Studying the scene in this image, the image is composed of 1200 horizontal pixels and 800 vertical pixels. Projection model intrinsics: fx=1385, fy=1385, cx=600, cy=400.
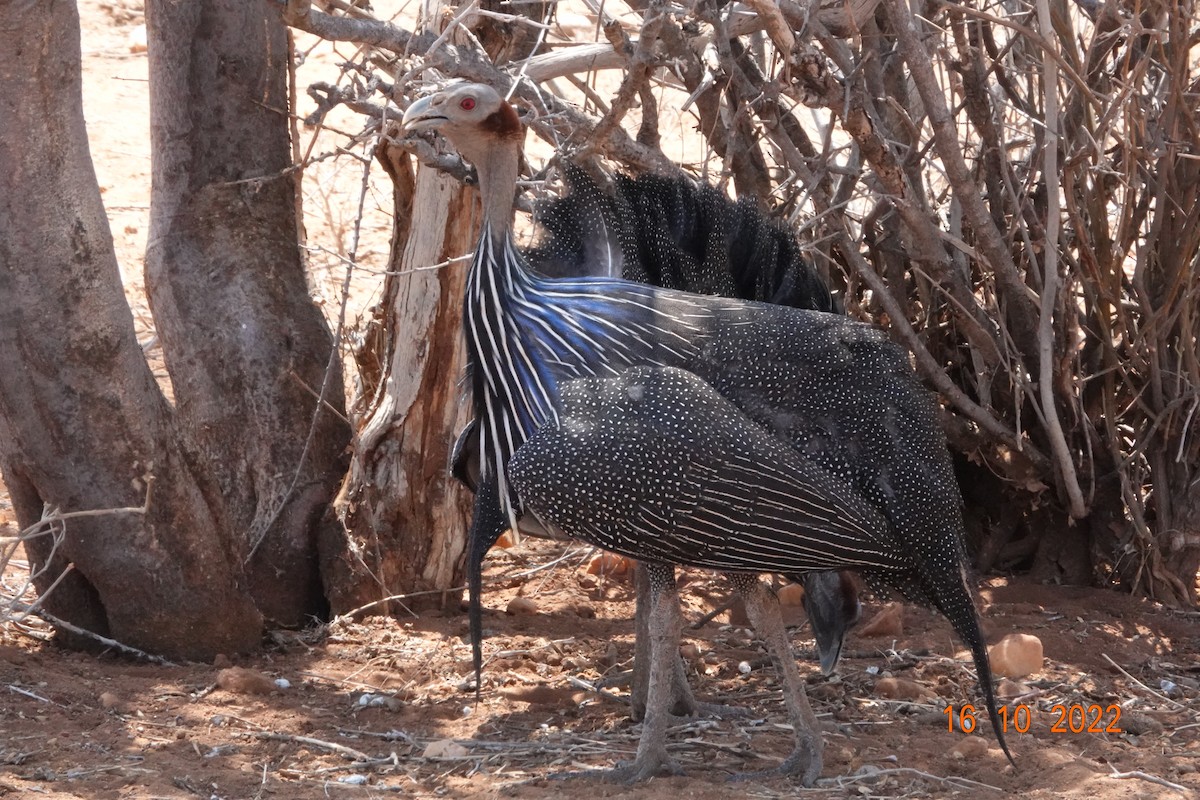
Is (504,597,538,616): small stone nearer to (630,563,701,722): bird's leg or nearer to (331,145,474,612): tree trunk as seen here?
(331,145,474,612): tree trunk

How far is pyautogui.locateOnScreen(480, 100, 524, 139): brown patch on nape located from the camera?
4.42 m

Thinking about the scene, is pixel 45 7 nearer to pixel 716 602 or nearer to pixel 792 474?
pixel 792 474

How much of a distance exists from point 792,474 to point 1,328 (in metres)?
2.57

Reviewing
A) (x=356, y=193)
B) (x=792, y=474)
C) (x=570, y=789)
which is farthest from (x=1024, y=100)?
(x=356, y=193)

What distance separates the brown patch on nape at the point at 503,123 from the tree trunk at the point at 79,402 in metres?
1.32

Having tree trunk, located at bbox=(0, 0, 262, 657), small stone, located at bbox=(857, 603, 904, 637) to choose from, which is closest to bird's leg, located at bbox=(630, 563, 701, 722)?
small stone, located at bbox=(857, 603, 904, 637)

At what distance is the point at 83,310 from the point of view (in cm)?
450

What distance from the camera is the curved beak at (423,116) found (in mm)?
4312

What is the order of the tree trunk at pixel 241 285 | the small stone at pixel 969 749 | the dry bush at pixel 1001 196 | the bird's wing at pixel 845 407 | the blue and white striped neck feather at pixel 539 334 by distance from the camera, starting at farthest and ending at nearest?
the tree trunk at pixel 241 285
the dry bush at pixel 1001 196
the small stone at pixel 969 749
the blue and white striped neck feather at pixel 539 334
the bird's wing at pixel 845 407

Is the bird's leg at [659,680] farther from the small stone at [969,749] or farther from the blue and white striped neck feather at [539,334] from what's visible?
the small stone at [969,749]

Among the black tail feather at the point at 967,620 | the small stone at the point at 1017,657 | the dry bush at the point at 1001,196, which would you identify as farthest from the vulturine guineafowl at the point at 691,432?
the small stone at the point at 1017,657

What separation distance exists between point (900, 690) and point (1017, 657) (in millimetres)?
454

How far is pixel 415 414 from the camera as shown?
214 inches

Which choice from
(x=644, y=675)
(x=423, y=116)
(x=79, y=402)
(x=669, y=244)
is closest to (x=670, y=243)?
(x=669, y=244)
